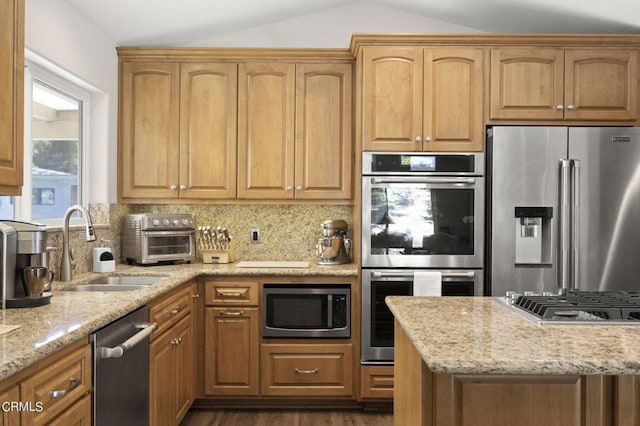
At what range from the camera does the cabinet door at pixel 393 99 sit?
3615 millimetres

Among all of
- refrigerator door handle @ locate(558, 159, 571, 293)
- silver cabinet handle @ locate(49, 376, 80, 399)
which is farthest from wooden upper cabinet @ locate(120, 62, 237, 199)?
silver cabinet handle @ locate(49, 376, 80, 399)

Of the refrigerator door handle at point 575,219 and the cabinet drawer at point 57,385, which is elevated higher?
the refrigerator door handle at point 575,219

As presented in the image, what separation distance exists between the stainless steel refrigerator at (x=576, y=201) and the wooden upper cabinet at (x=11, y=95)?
8.59ft

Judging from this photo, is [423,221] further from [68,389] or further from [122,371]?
[68,389]

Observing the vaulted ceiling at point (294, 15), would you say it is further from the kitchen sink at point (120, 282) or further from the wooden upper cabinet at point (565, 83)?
the kitchen sink at point (120, 282)

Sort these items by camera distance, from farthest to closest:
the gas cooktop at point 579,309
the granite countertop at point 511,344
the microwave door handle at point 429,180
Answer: the microwave door handle at point 429,180, the gas cooktop at point 579,309, the granite countertop at point 511,344

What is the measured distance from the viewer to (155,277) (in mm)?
3266

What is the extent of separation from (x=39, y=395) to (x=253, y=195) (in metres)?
2.52

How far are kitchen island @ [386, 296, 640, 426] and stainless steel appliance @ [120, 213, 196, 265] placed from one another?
8.21 feet

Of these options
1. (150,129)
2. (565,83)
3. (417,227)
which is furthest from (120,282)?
(565,83)

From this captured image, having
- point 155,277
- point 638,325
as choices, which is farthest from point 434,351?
point 155,277

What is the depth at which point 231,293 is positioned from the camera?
3652 millimetres

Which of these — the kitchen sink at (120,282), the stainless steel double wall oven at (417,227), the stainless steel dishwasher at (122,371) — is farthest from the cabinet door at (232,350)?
the stainless steel dishwasher at (122,371)

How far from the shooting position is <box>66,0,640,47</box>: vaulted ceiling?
11.4 feet
